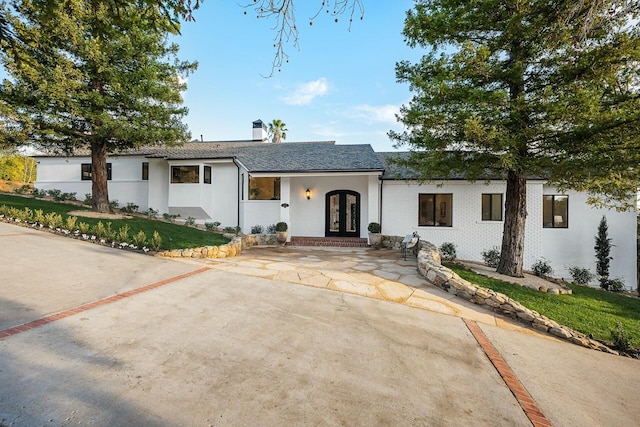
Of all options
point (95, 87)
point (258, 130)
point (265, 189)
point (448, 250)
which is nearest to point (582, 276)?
point (448, 250)

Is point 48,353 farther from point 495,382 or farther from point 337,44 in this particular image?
point 337,44

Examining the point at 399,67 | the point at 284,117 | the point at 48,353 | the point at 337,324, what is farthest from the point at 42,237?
the point at 284,117

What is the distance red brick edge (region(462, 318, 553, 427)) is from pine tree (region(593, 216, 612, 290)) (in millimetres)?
11073

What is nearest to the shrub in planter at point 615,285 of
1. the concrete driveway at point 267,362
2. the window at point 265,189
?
the concrete driveway at point 267,362

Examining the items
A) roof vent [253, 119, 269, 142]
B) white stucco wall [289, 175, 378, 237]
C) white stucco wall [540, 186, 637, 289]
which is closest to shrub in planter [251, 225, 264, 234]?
white stucco wall [289, 175, 378, 237]

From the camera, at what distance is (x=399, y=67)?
8875 millimetres

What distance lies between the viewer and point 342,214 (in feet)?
48.2

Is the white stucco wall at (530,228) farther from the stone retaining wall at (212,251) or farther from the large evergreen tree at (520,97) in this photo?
the stone retaining wall at (212,251)

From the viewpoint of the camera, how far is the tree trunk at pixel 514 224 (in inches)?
344

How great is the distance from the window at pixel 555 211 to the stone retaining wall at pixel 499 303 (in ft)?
27.2

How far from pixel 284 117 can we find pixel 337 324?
26753 mm

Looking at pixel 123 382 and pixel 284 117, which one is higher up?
pixel 284 117

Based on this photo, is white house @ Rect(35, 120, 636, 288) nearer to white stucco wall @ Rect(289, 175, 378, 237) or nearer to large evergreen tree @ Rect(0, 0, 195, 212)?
white stucco wall @ Rect(289, 175, 378, 237)

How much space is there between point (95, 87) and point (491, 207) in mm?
17775
